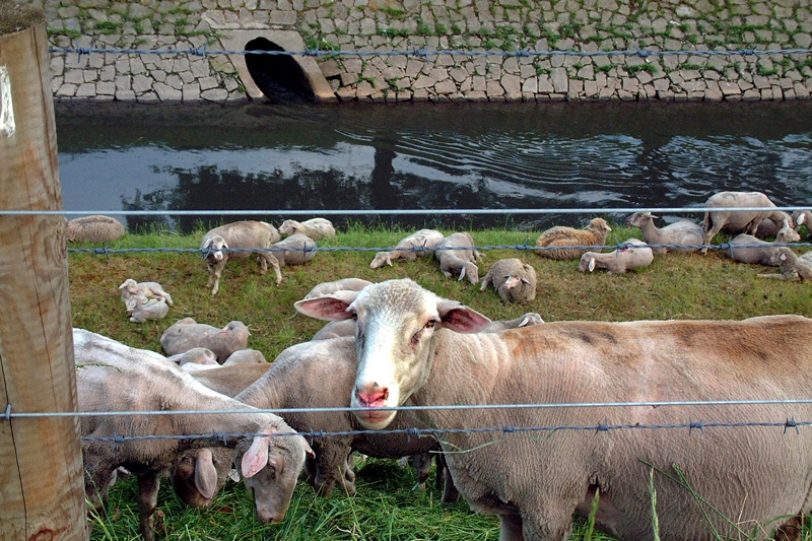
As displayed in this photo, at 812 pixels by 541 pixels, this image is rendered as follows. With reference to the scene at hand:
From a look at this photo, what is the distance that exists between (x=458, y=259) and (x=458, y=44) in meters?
8.92

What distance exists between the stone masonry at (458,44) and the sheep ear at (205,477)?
1311 centimetres

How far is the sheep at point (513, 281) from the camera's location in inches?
385

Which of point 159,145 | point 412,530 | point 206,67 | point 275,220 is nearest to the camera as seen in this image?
point 412,530

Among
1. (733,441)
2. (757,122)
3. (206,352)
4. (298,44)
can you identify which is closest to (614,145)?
(757,122)

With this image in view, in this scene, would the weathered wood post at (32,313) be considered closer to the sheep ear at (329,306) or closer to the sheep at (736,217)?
the sheep ear at (329,306)

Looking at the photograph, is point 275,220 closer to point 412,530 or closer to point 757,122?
point 412,530

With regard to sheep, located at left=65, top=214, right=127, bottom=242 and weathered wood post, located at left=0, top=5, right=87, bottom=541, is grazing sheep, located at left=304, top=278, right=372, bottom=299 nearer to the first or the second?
sheep, located at left=65, top=214, right=127, bottom=242

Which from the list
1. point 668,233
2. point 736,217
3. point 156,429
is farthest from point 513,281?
point 156,429

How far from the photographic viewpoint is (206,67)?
57.6ft

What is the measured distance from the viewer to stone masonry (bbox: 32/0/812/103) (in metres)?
17.3

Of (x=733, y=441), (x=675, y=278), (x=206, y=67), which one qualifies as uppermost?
(x=206, y=67)

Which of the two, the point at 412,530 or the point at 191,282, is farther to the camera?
the point at 191,282

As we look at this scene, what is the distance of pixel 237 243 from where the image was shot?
10.3m

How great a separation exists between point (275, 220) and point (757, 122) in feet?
32.4
